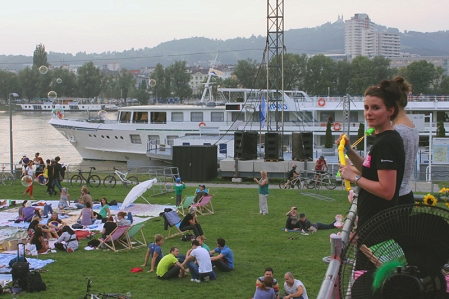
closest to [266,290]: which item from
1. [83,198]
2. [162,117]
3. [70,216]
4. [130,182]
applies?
[70,216]

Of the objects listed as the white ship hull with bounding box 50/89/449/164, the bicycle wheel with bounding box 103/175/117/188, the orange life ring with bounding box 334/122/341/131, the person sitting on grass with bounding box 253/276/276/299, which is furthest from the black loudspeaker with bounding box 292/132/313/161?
the person sitting on grass with bounding box 253/276/276/299

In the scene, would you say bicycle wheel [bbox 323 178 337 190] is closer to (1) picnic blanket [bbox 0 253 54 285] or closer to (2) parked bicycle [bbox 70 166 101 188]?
(2) parked bicycle [bbox 70 166 101 188]

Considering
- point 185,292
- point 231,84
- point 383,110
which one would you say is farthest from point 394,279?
point 231,84

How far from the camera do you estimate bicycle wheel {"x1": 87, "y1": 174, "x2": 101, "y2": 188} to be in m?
24.3

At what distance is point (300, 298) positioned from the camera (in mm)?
9133

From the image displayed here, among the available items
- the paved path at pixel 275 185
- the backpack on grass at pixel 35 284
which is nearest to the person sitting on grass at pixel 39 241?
the backpack on grass at pixel 35 284

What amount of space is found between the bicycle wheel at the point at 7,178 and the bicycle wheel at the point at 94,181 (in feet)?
11.7

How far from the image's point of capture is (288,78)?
305 feet

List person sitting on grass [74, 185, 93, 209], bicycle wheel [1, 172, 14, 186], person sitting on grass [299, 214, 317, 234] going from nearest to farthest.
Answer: person sitting on grass [299, 214, 317, 234], person sitting on grass [74, 185, 93, 209], bicycle wheel [1, 172, 14, 186]

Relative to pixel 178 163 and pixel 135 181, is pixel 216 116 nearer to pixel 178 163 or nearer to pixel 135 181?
pixel 178 163

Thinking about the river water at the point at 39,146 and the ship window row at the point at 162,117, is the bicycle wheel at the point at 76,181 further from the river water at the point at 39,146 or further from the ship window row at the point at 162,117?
the river water at the point at 39,146

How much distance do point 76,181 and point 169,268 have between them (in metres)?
15.0

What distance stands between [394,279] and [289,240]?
460 inches

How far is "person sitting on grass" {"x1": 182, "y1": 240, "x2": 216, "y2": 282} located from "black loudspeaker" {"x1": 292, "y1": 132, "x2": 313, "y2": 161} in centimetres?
1536
